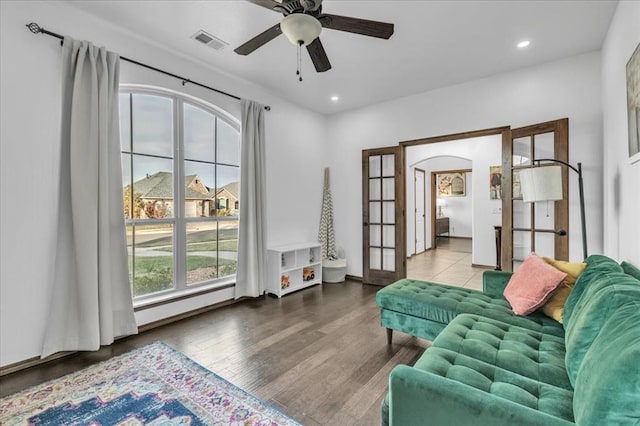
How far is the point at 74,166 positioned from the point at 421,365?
303 cm

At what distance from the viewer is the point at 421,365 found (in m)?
1.46

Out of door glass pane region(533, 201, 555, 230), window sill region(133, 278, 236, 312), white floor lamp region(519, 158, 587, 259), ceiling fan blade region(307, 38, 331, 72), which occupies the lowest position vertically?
window sill region(133, 278, 236, 312)

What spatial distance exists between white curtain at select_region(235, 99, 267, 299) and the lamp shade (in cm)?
308

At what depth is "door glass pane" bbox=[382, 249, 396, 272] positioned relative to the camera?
4.81 meters

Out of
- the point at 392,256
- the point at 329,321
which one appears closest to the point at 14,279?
the point at 329,321


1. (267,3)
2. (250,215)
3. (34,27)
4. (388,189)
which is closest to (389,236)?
(388,189)

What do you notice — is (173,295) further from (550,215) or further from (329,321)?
(550,215)

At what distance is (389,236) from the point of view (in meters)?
4.88

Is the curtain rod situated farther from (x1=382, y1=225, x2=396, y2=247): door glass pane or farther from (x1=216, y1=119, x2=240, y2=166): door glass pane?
(x1=382, y1=225, x2=396, y2=247): door glass pane

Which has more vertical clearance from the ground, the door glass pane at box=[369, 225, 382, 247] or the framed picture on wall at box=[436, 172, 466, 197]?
the framed picture on wall at box=[436, 172, 466, 197]

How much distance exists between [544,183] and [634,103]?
0.86 m

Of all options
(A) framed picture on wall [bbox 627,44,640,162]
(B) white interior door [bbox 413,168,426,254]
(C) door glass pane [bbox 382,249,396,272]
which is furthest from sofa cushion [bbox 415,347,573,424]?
(B) white interior door [bbox 413,168,426,254]

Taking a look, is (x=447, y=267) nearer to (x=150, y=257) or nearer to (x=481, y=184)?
Result: (x=481, y=184)

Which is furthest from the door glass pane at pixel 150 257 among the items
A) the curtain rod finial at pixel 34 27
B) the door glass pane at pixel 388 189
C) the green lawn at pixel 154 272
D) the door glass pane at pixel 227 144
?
the door glass pane at pixel 388 189
